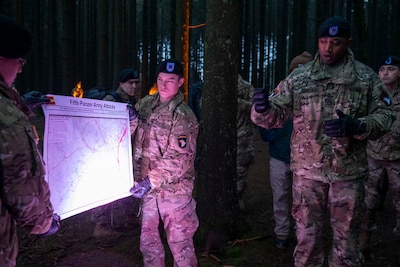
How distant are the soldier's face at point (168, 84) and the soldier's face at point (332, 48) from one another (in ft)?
4.74

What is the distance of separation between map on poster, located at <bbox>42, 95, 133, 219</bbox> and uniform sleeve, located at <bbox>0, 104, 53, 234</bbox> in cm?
59

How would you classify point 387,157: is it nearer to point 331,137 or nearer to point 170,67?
point 331,137

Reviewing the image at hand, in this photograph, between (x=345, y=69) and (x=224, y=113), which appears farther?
(x=224, y=113)

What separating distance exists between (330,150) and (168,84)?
1.71 m

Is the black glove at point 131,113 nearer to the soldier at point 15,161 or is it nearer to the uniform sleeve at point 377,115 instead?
the soldier at point 15,161

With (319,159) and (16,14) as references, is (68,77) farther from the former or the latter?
(319,159)

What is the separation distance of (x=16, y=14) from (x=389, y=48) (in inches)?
1232

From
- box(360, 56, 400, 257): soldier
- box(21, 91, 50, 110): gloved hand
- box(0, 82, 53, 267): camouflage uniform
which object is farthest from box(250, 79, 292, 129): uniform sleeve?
box(360, 56, 400, 257): soldier

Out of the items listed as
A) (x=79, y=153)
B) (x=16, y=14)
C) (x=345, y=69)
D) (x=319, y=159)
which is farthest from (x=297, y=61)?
(x=16, y=14)

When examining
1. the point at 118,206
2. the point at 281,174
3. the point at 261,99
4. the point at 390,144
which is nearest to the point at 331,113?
the point at 261,99

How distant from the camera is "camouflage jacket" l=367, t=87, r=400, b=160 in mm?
4883

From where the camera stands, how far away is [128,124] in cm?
356

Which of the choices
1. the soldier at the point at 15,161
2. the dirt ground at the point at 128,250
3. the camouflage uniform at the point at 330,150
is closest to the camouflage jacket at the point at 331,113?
the camouflage uniform at the point at 330,150

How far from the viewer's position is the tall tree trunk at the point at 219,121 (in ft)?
15.1
